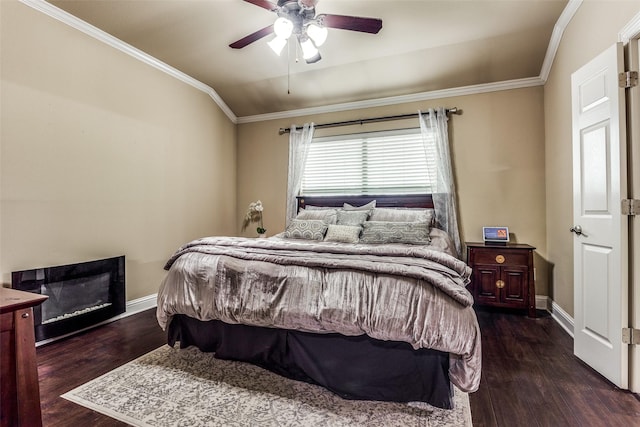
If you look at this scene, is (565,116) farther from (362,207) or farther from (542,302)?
(362,207)

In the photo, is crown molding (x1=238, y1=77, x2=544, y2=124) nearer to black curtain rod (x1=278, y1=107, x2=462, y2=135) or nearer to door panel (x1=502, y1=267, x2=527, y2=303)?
black curtain rod (x1=278, y1=107, x2=462, y2=135)

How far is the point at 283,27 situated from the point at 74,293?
291 cm

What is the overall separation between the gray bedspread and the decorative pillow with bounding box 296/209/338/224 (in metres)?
1.35

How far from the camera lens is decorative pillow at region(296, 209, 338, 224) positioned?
11.8 feet

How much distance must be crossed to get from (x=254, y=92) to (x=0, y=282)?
3.38m

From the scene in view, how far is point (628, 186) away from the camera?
182 cm

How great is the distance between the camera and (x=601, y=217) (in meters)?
1.98

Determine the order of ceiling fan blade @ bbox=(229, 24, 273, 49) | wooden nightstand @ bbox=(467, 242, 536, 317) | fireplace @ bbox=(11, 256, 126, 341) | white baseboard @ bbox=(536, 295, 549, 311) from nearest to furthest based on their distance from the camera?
ceiling fan blade @ bbox=(229, 24, 273, 49) → fireplace @ bbox=(11, 256, 126, 341) → wooden nightstand @ bbox=(467, 242, 536, 317) → white baseboard @ bbox=(536, 295, 549, 311)

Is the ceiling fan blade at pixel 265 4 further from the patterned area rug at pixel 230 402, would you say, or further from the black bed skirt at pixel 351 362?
the patterned area rug at pixel 230 402

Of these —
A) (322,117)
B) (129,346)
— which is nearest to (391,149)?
(322,117)

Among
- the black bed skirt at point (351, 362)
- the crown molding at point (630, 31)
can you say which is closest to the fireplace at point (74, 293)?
the black bed skirt at point (351, 362)

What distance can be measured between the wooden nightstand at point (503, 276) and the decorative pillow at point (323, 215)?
61.6 inches

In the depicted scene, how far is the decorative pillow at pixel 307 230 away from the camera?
10.9ft

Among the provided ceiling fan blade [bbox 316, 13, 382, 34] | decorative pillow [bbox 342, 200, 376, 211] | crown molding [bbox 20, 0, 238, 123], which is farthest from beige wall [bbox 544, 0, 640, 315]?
crown molding [bbox 20, 0, 238, 123]
